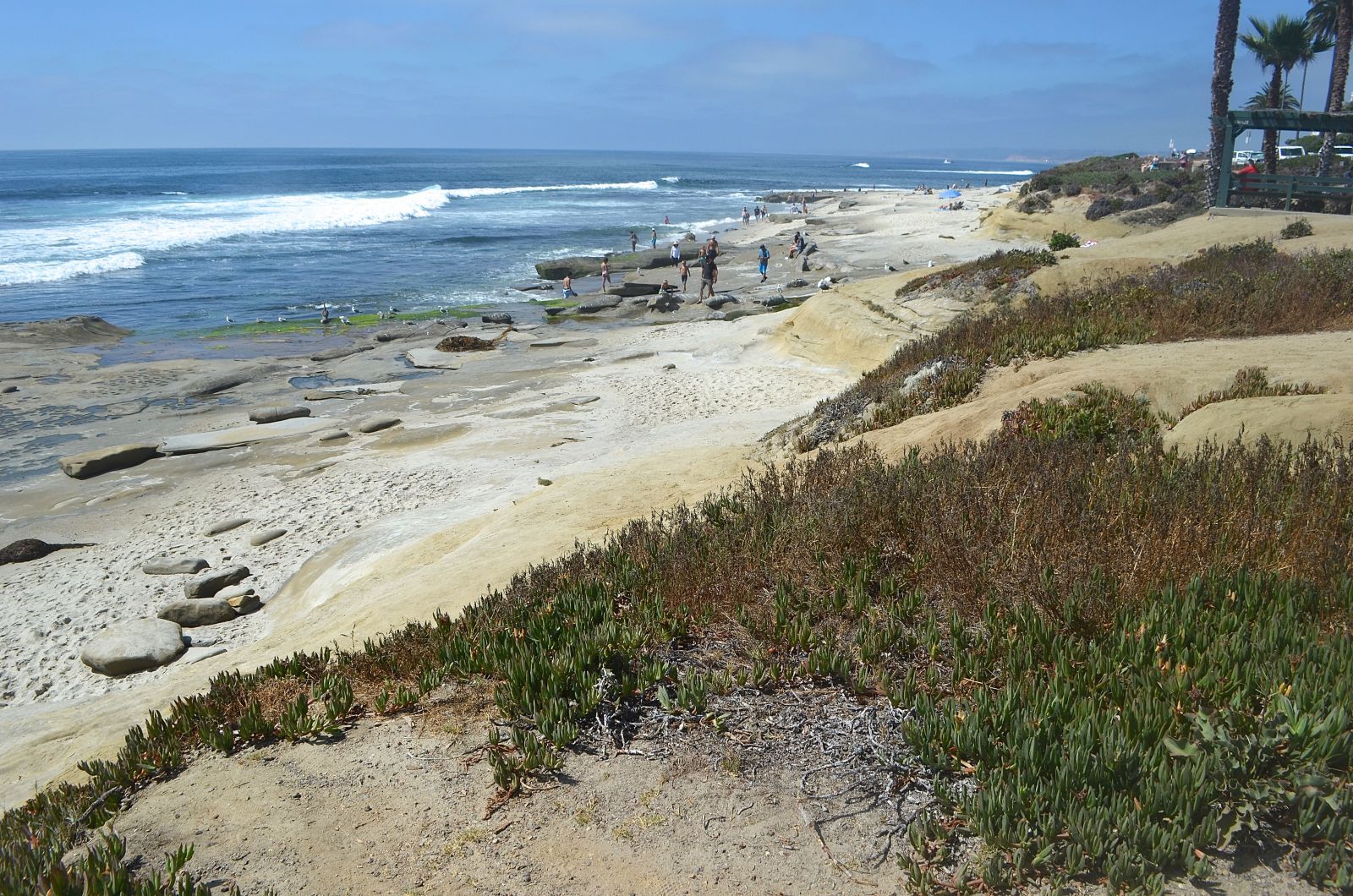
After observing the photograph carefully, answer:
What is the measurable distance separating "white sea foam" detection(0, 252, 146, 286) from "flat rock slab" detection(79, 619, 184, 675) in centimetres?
3513

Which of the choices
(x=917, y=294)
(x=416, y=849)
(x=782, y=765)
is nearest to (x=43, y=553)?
(x=416, y=849)

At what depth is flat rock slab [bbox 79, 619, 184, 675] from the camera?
8.55m

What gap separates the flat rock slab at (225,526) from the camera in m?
11.9

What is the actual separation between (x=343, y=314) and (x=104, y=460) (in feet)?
53.4

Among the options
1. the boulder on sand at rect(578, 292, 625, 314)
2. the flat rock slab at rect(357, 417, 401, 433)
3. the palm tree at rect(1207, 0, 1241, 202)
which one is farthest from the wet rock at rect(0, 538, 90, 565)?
the palm tree at rect(1207, 0, 1241, 202)

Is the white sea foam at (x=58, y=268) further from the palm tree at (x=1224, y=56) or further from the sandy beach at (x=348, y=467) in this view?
the palm tree at (x=1224, y=56)

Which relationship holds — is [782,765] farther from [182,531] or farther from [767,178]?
[767,178]

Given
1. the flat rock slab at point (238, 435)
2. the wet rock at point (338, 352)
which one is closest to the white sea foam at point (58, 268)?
the wet rock at point (338, 352)

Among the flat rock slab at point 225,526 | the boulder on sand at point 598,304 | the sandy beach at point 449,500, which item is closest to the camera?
the sandy beach at point 449,500

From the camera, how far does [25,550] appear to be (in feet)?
37.3

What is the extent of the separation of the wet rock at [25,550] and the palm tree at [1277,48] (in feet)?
121

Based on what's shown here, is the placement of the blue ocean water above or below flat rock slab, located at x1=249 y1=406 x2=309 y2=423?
above

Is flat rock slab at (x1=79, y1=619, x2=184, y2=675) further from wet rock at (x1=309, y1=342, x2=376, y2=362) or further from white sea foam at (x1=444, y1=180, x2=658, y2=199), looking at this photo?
white sea foam at (x1=444, y1=180, x2=658, y2=199)

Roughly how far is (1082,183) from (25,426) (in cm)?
4242
